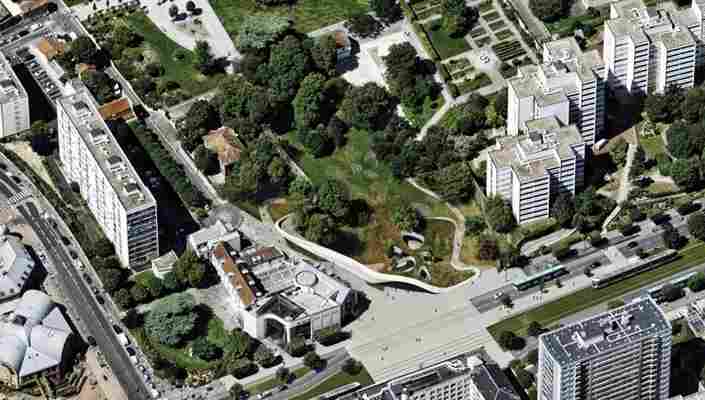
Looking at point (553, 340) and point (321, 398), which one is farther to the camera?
point (321, 398)

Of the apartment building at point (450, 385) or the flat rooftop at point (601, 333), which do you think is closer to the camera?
the flat rooftop at point (601, 333)

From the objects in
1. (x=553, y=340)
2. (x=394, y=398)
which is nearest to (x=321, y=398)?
(x=394, y=398)

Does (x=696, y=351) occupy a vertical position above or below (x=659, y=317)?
below

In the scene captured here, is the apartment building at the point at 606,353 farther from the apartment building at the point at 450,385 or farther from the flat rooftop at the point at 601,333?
the apartment building at the point at 450,385

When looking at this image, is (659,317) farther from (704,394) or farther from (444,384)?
(444,384)

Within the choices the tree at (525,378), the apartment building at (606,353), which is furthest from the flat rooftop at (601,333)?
the tree at (525,378)

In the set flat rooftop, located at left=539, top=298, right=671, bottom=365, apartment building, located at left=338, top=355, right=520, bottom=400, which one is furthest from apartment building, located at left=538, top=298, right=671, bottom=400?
apartment building, located at left=338, top=355, right=520, bottom=400
